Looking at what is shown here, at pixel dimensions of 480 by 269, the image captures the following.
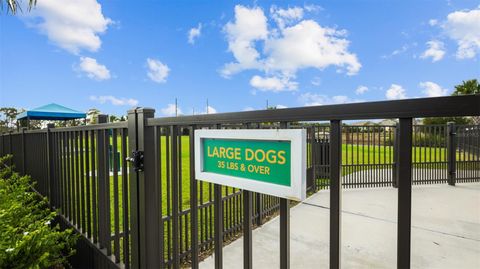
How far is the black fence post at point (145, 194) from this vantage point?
1646 millimetres

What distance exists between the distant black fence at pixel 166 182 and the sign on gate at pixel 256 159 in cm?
6

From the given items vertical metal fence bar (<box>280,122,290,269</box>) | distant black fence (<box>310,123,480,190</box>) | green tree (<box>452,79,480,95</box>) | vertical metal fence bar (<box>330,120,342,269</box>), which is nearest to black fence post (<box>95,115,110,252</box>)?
vertical metal fence bar (<box>280,122,290,269</box>)

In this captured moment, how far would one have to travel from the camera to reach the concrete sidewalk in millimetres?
2754

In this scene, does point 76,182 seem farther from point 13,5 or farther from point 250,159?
point 13,5

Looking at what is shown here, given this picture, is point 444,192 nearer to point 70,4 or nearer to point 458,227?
point 458,227

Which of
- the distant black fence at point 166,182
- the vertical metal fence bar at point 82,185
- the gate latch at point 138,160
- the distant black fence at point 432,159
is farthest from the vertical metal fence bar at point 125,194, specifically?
the distant black fence at point 432,159

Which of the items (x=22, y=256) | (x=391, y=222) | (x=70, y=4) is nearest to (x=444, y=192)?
(x=391, y=222)

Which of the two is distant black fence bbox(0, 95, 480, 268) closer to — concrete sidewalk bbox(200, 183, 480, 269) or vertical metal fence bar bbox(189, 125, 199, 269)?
vertical metal fence bar bbox(189, 125, 199, 269)

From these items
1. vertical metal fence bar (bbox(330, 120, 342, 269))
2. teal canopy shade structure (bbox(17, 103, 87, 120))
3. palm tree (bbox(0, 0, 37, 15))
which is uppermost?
palm tree (bbox(0, 0, 37, 15))

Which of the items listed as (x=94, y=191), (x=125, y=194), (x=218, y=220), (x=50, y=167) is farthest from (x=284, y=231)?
(x=50, y=167)

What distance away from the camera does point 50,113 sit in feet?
28.1

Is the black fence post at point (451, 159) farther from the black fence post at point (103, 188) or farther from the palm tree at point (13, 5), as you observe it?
the palm tree at point (13, 5)

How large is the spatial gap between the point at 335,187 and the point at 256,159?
0.30 meters

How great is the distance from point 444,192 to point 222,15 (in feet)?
49.6
